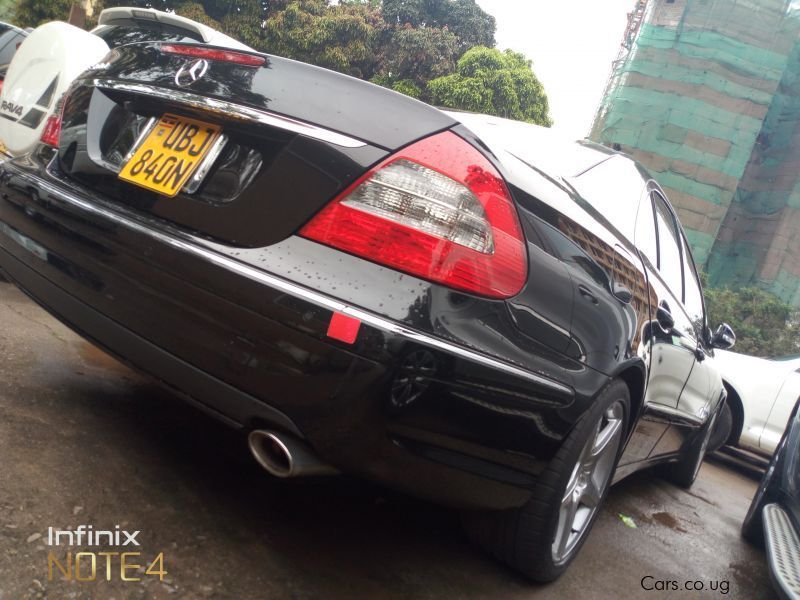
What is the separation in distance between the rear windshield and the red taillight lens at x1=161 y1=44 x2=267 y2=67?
8.25 feet

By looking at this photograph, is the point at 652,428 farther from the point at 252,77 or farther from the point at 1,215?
the point at 1,215

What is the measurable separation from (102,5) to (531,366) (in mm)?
25646

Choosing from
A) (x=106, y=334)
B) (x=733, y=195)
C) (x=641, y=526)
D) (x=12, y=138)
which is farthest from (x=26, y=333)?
(x=733, y=195)

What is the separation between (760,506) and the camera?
3.38 m

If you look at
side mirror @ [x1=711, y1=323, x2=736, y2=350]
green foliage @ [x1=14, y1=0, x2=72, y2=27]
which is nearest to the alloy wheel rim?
side mirror @ [x1=711, y1=323, x2=736, y2=350]

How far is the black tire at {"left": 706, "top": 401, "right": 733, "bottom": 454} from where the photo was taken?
5.32 metres

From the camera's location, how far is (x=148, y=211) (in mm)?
1850

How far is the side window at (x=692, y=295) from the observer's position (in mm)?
3287

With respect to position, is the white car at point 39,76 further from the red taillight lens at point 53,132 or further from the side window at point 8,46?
the side window at point 8,46

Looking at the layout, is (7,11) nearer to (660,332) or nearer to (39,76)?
(39,76)

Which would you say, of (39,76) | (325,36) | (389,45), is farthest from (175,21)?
(389,45)

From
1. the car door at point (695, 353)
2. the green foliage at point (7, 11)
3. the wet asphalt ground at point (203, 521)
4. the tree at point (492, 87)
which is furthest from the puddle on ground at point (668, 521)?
the green foliage at point (7, 11)

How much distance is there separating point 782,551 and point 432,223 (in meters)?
1.80

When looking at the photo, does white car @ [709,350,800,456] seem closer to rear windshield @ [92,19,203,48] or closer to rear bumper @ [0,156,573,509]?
rear bumper @ [0,156,573,509]
